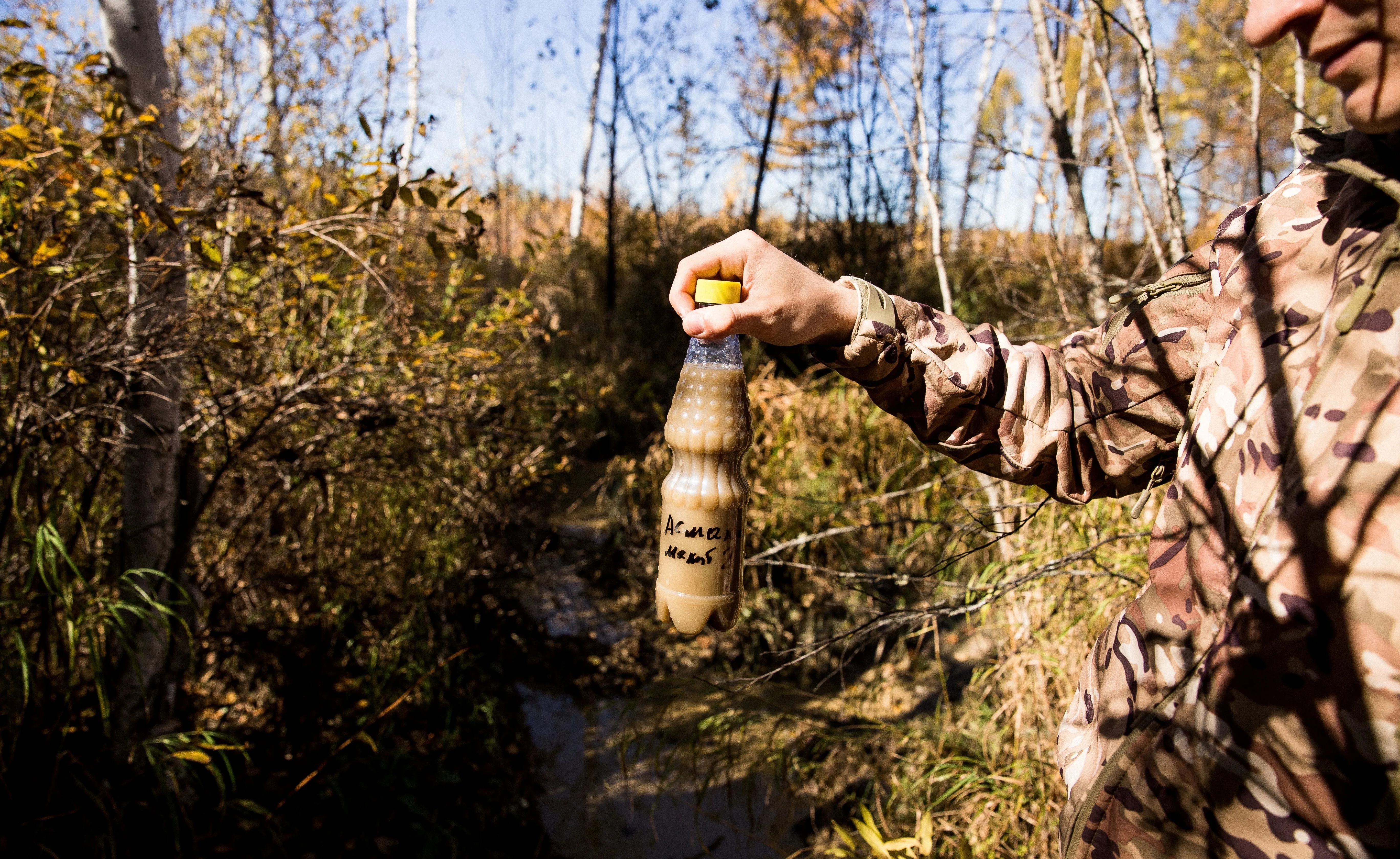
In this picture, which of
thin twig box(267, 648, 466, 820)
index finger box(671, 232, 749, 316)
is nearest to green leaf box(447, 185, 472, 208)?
index finger box(671, 232, 749, 316)

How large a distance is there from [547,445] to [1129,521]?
3.47 meters

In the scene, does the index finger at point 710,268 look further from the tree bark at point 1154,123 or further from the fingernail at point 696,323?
the tree bark at point 1154,123

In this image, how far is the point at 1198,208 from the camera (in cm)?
463

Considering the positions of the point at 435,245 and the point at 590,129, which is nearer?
the point at 435,245

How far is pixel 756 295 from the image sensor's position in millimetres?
1168

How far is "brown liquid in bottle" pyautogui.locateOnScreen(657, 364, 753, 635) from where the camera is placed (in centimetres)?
116

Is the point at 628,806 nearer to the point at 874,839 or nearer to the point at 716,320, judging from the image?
the point at 874,839

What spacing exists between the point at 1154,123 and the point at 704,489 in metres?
1.85

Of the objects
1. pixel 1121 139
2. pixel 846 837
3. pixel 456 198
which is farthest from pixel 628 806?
pixel 1121 139

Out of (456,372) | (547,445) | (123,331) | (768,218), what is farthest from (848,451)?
(768,218)

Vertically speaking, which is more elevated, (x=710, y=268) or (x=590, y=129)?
(x=590, y=129)

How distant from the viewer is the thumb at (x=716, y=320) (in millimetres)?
1134

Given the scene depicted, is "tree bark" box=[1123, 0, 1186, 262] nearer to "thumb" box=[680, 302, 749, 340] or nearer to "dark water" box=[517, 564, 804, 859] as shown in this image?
"thumb" box=[680, 302, 749, 340]

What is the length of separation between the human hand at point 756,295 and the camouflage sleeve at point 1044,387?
0.27 ft
